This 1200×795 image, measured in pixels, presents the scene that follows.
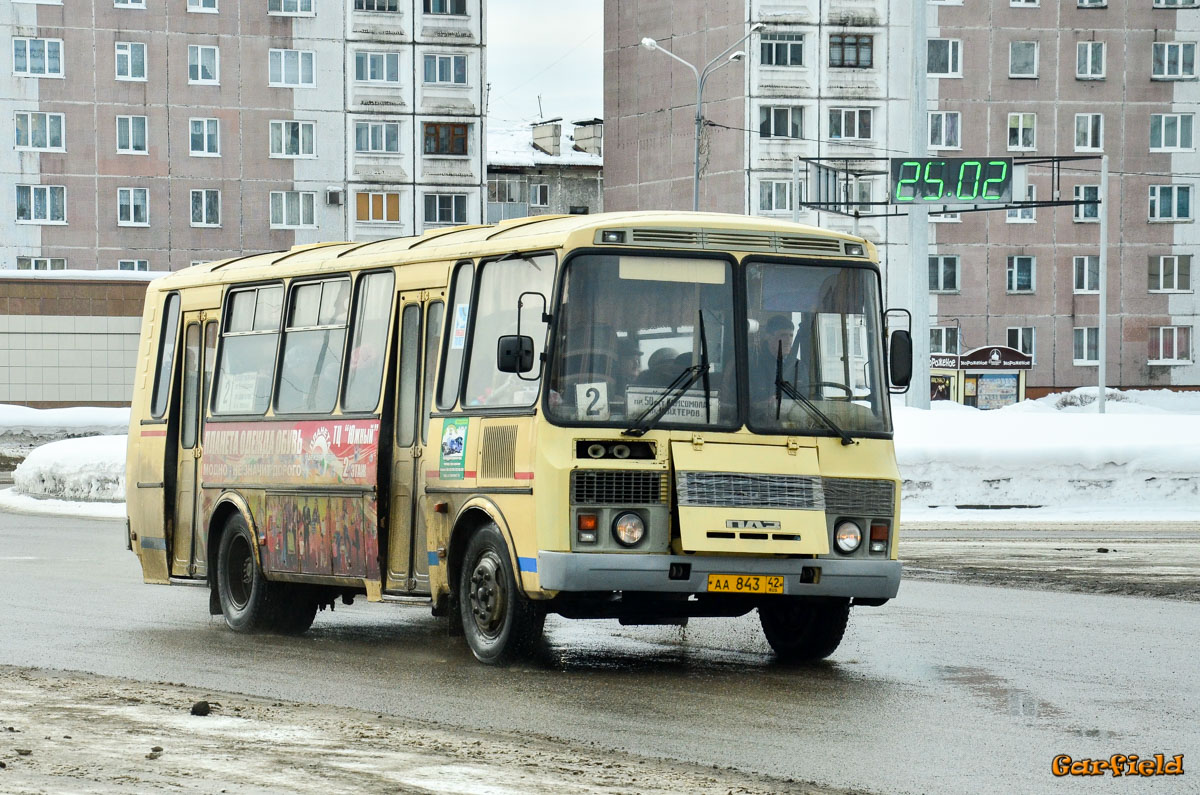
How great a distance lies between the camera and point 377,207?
79.9m

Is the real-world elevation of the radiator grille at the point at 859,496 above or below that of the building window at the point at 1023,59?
below

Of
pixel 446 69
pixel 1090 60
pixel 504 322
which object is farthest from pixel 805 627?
pixel 1090 60

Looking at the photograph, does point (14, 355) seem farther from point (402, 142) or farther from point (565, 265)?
point (565, 265)

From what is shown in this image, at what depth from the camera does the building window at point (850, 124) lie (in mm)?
79688

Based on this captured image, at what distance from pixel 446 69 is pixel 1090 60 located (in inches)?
995

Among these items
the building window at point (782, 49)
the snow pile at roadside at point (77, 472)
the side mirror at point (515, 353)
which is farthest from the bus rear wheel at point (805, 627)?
the building window at point (782, 49)

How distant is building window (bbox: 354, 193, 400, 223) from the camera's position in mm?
79688

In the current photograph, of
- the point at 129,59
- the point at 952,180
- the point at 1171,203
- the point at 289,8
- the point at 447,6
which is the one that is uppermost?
the point at 447,6

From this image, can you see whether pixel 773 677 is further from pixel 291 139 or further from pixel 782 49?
pixel 291 139

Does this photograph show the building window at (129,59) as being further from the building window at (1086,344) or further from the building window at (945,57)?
the building window at (1086,344)

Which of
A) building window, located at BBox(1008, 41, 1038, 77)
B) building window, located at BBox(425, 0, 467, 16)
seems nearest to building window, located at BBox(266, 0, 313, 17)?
building window, located at BBox(425, 0, 467, 16)

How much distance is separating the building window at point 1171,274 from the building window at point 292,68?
33.8 m

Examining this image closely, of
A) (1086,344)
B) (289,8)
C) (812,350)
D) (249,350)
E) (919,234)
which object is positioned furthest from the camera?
(1086,344)

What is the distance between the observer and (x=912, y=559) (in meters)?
21.2
